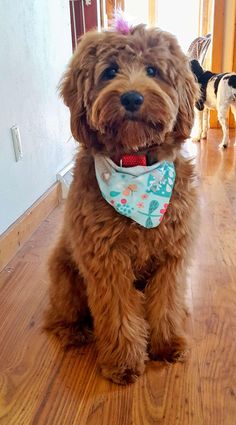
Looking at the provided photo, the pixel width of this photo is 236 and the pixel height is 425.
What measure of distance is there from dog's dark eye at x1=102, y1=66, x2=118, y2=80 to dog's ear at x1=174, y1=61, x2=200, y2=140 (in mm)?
162

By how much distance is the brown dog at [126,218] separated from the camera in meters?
0.95

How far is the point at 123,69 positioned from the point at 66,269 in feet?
2.06

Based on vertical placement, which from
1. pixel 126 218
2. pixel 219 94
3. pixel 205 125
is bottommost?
pixel 205 125

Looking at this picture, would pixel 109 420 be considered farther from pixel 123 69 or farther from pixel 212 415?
pixel 123 69

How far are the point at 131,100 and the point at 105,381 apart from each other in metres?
0.76

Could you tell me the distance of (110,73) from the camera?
→ 3.22 feet

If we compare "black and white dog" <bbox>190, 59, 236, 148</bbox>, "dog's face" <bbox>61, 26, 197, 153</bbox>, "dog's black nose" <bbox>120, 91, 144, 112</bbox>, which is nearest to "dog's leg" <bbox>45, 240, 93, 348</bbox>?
"dog's face" <bbox>61, 26, 197, 153</bbox>

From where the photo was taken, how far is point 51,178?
227cm

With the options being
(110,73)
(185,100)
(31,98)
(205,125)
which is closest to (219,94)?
(205,125)

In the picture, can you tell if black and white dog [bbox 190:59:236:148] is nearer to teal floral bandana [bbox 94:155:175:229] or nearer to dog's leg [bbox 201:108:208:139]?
dog's leg [bbox 201:108:208:139]

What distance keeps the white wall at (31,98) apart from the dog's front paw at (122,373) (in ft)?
2.63

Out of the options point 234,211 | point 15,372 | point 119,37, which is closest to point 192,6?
point 234,211

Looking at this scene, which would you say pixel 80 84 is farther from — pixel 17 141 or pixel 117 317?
pixel 17 141

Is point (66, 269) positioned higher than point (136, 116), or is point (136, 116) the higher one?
point (136, 116)
